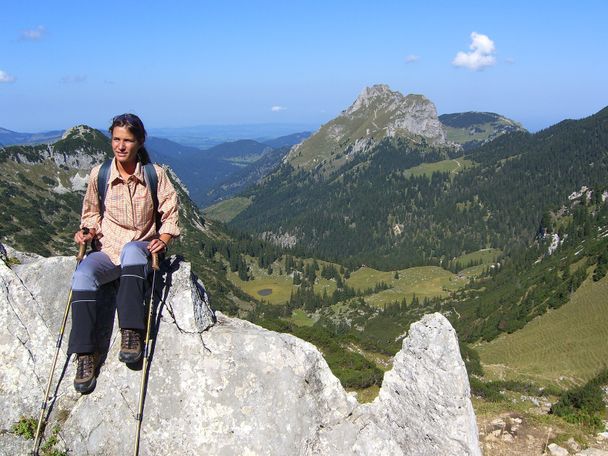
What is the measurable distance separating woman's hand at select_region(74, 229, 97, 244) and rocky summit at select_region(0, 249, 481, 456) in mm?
1094

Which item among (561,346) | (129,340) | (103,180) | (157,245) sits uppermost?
(103,180)

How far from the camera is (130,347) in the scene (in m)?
9.81

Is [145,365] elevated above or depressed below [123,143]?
below

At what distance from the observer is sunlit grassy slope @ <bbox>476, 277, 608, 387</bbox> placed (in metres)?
94.9

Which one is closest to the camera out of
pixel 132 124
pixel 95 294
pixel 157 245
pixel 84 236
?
pixel 95 294

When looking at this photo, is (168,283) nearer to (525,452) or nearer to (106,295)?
(106,295)

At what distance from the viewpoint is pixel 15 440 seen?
9.55 meters

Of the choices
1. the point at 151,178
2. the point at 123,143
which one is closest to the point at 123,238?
the point at 151,178

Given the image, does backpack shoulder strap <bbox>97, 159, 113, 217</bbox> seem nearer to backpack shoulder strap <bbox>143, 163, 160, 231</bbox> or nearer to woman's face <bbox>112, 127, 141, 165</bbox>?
woman's face <bbox>112, 127, 141, 165</bbox>

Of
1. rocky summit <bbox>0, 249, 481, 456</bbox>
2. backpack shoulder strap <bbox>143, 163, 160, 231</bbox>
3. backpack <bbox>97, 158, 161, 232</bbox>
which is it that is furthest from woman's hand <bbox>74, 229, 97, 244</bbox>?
backpack shoulder strap <bbox>143, 163, 160, 231</bbox>

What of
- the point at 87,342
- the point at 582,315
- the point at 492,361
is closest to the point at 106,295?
the point at 87,342

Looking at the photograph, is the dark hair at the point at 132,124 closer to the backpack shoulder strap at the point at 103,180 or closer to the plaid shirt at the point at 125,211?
the plaid shirt at the point at 125,211

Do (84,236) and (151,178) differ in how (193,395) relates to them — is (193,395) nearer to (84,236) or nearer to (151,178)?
(84,236)

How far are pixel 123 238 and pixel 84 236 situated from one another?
868 mm
